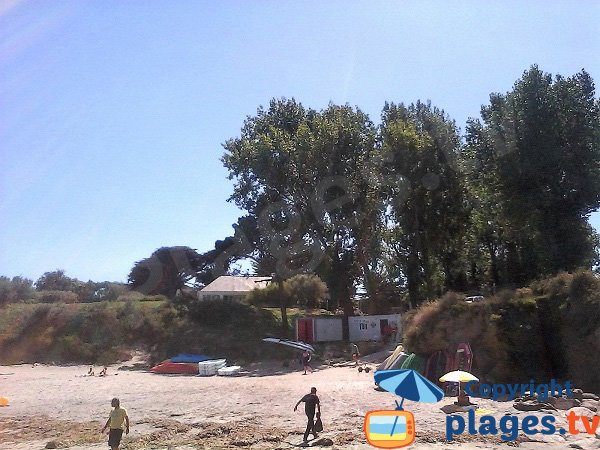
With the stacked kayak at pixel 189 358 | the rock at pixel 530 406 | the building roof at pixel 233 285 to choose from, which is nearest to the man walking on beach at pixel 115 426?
the rock at pixel 530 406

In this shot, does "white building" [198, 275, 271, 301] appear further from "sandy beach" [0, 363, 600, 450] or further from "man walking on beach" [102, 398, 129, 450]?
"man walking on beach" [102, 398, 129, 450]

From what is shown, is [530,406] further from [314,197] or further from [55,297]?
[55,297]

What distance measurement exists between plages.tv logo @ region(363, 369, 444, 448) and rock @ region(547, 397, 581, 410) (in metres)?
5.67

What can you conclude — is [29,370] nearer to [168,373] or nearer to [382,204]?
[168,373]

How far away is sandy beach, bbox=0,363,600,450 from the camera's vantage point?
1616 centimetres

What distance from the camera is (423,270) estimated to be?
43.3 m

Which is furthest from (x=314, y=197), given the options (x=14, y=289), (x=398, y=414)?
(x=14, y=289)

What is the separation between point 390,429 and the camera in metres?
15.4

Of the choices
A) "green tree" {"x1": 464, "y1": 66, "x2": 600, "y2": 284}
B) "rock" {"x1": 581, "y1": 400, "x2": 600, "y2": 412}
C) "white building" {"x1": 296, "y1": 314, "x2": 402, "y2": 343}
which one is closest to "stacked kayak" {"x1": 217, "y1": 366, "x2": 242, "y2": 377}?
"white building" {"x1": 296, "y1": 314, "x2": 402, "y2": 343}

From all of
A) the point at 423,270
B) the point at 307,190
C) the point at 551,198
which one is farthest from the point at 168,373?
the point at 551,198

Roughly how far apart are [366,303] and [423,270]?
302 inches

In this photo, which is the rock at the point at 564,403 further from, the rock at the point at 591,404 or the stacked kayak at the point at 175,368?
the stacked kayak at the point at 175,368

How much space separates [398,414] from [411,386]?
6.73 feet

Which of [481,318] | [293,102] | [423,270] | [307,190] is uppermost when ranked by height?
[293,102]
